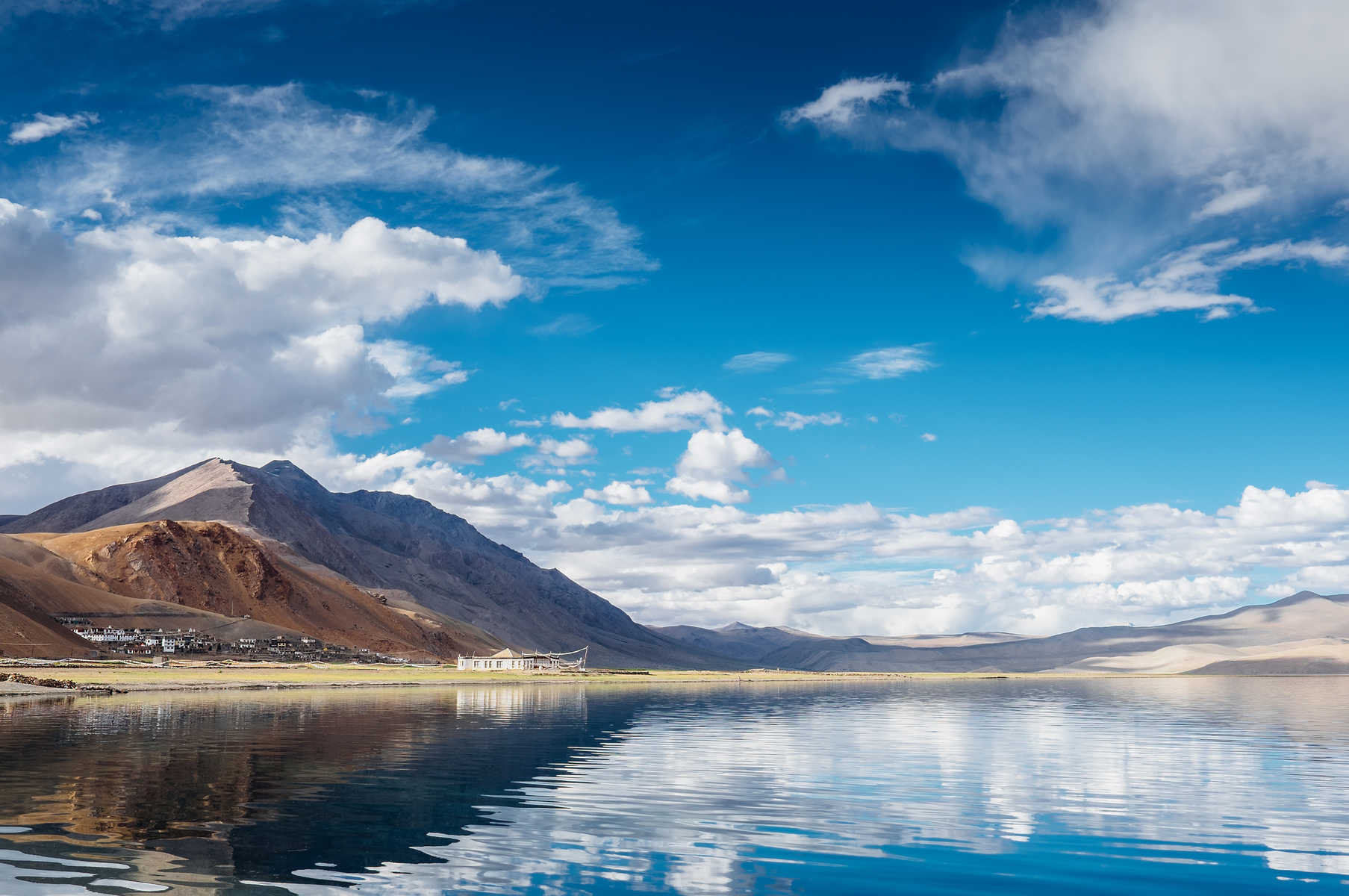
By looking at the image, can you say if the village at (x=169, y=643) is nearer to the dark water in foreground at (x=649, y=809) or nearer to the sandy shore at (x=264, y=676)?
the sandy shore at (x=264, y=676)

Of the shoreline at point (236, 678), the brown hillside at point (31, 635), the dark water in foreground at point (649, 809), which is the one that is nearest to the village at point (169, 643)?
the brown hillside at point (31, 635)

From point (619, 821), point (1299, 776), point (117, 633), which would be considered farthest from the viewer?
point (117, 633)

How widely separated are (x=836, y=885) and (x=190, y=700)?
74405mm

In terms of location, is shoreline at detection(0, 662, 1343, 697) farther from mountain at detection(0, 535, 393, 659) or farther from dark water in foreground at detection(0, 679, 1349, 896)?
dark water in foreground at detection(0, 679, 1349, 896)

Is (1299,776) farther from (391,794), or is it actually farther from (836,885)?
(391,794)

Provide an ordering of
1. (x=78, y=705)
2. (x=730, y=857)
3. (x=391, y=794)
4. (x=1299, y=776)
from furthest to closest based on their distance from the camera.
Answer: (x=78, y=705) < (x=1299, y=776) < (x=391, y=794) < (x=730, y=857)

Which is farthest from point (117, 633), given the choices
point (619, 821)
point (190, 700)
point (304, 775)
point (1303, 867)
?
point (1303, 867)

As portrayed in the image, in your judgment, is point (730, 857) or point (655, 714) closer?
point (730, 857)

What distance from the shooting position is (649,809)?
2939 centimetres

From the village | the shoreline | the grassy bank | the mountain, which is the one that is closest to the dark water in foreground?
the shoreline

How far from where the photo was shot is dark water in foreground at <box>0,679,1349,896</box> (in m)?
20.7

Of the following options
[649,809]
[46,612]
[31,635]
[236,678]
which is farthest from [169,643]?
[649,809]

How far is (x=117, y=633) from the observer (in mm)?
176000

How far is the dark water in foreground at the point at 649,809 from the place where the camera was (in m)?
20.7
